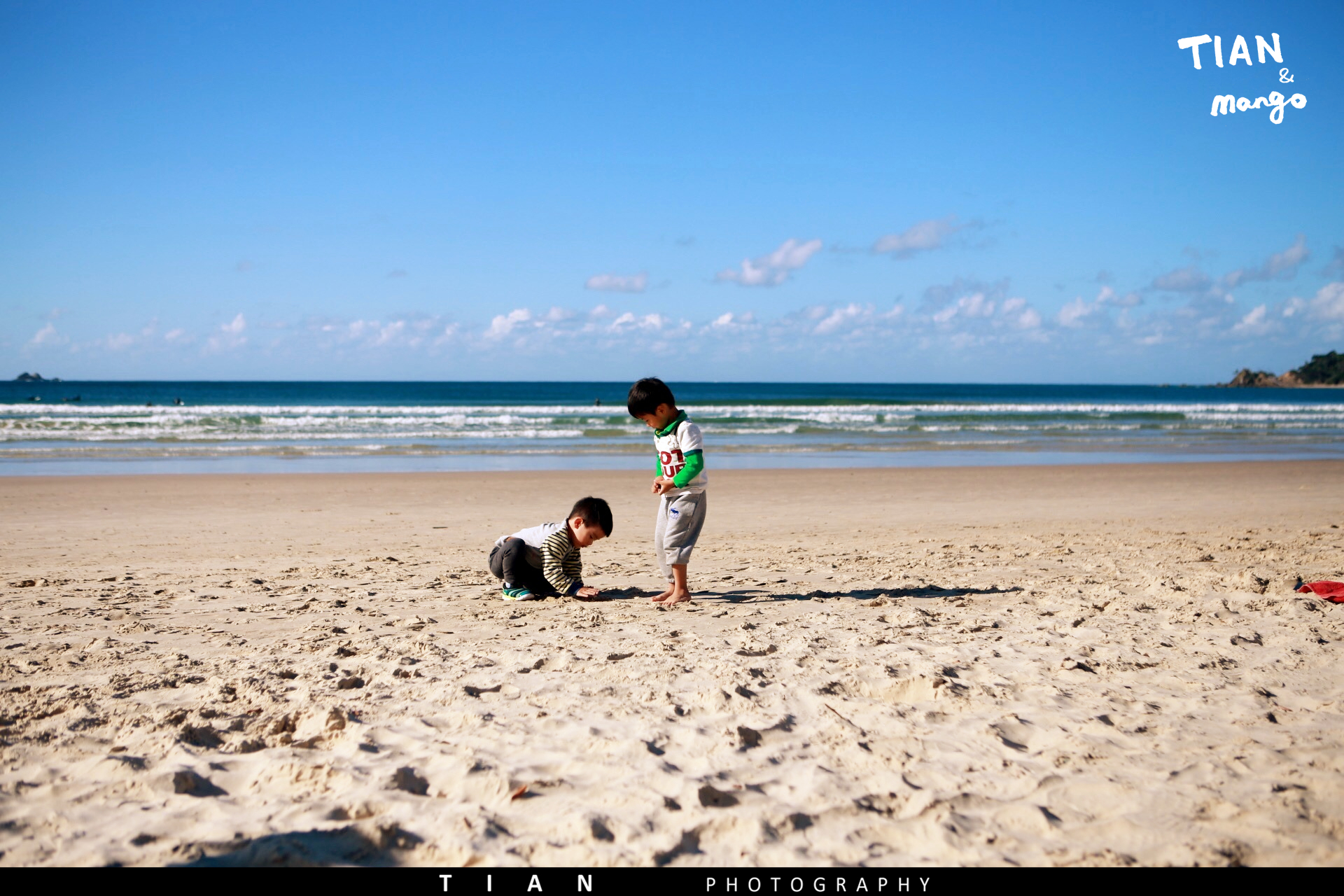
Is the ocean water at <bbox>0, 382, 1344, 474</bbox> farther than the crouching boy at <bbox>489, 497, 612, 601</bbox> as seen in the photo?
Yes

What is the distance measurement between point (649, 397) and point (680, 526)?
0.89 meters

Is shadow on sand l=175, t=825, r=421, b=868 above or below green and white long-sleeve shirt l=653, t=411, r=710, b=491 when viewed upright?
below

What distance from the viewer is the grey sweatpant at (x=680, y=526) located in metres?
5.49

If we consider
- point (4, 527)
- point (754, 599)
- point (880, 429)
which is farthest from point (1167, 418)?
point (4, 527)

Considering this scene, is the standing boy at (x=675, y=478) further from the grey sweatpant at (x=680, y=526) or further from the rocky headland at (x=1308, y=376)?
the rocky headland at (x=1308, y=376)

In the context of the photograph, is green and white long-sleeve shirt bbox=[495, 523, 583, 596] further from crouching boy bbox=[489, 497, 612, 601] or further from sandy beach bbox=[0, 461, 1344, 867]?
sandy beach bbox=[0, 461, 1344, 867]

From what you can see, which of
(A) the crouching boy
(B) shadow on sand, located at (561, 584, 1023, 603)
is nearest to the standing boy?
(B) shadow on sand, located at (561, 584, 1023, 603)

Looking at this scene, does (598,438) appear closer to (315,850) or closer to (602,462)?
(602,462)

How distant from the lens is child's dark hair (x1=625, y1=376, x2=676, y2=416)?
5.41 m

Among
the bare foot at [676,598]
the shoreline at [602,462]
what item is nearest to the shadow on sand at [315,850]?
the bare foot at [676,598]

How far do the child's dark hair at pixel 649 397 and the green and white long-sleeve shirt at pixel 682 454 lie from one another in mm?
153

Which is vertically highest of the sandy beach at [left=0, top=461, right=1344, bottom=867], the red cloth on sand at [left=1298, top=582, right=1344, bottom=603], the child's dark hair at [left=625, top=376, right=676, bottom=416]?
the child's dark hair at [left=625, top=376, right=676, bottom=416]

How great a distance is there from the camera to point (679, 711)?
11.2ft

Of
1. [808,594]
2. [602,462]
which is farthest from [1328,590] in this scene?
[602,462]
